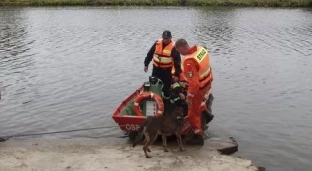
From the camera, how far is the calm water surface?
1188 cm

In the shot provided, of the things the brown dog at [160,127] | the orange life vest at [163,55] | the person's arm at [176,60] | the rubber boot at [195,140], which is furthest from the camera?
the orange life vest at [163,55]

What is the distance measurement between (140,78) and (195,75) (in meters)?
9.39

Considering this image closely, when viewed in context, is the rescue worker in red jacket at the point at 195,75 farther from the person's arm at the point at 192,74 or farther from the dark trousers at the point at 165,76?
the dark trousers at the point at 165,76

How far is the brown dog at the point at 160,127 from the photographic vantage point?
345 inches

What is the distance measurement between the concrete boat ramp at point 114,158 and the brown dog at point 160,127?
0.97 feet

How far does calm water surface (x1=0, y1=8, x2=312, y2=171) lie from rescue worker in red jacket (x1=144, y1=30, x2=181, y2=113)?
205 centimetres

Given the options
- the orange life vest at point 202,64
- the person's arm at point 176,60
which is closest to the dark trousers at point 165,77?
the person's arm at point 176,60

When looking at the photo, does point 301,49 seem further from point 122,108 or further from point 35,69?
point 122,108

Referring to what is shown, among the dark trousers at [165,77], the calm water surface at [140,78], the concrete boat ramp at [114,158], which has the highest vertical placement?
the dark trousers at [165,77]

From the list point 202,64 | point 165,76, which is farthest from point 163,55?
point 202,64

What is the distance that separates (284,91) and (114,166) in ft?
32.3

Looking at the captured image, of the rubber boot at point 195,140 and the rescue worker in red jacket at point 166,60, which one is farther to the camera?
the rescue worker in red jacket at point 166,60

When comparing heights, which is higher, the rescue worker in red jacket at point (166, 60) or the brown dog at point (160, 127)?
the rescue worker in red jacket at point (166, 60)

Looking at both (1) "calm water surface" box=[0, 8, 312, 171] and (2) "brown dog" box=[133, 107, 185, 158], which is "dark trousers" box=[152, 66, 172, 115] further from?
(1) "calm water surface" box=[0, 8, 312, 171]
